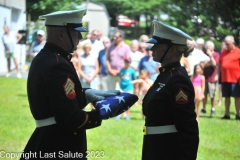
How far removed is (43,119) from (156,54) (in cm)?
120

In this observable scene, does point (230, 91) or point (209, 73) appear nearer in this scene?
point (230, 91)

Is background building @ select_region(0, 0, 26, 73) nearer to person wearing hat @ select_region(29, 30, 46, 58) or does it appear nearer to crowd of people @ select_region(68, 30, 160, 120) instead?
person wearing hat @ select_region(29, 30, 46, 58)

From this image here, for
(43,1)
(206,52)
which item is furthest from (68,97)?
(43,1)

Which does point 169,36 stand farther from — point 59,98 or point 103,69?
point 103,69

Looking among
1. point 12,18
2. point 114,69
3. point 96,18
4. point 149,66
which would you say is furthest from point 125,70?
point 96,18

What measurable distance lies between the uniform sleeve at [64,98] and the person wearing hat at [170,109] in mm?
786

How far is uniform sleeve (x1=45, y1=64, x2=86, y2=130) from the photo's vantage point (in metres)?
4.36

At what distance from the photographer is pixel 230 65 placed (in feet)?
47.0

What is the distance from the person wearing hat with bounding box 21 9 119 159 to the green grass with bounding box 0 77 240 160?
425 centimetres

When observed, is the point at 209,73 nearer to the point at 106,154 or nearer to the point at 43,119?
the point at 106,154

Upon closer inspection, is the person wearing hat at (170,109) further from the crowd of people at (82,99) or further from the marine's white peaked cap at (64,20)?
the marine's white peaked cap at (64,20)

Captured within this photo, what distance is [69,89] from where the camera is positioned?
439 cm

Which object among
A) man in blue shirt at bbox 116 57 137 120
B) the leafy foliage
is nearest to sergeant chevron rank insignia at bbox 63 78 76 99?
man in blue shirt at bbox 116 57 137 120

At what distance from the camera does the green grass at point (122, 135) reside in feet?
30.2
